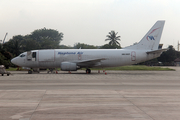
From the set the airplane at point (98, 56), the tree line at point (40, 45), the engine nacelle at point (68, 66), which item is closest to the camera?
the engine nacelle at point (68, 66)

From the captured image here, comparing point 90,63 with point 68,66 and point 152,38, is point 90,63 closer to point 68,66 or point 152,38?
point 68,66

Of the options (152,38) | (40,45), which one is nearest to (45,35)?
(40,45)

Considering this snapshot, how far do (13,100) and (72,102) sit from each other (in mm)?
2891

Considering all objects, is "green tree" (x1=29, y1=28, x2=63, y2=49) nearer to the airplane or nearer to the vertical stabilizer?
the airplane

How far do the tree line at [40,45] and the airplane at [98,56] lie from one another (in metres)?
4.61

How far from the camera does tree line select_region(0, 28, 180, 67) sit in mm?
52938

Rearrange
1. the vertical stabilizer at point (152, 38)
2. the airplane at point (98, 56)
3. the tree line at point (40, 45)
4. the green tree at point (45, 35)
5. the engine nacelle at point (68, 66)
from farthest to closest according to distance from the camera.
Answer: the green tree at point (45, 35) → the tree line at point (40, 45) → the vertical stabilizer at point (152, 38) → the airplane at point (98, 56) → the engine nacelle at point (68, 66)

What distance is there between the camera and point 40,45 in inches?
3620

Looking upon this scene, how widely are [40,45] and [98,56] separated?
206 feet

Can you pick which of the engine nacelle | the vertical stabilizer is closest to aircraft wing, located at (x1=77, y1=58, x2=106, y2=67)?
the engine nacelle

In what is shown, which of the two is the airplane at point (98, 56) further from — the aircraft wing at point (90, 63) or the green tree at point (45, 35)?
the green tree at point (45, 35)

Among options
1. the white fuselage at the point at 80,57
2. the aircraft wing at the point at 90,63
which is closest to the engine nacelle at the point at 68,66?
the white fuselage at the point at 80,57

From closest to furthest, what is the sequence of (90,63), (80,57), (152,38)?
(90,63) < (80,57) < (152,38)

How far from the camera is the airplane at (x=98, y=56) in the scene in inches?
1292
